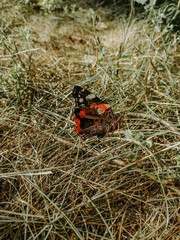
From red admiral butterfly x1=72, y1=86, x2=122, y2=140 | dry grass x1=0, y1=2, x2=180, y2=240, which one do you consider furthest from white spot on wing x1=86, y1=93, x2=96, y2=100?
dry grass x1=0, y1=2, x2=180, y2=240

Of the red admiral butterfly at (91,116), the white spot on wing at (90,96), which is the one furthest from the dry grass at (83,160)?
the white spot on wing at (90,96)

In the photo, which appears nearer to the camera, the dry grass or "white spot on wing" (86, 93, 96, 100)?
A: the dry grass

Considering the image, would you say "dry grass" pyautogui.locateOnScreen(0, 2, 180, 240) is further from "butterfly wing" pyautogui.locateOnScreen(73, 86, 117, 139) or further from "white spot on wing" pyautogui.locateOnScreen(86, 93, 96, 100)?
"white spot on wing" pyautogui.locateOnScreen(86, 93, 96, 100)

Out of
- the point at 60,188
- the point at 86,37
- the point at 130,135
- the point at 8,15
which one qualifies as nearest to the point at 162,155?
the point at 130,135

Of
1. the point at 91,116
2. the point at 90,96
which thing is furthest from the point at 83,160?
the point at 90,96

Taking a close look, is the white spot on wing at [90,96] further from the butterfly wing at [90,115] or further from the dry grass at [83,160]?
the dry grass at [83,160]

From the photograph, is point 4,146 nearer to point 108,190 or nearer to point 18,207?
point 18,207
